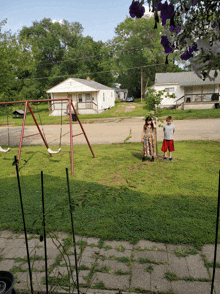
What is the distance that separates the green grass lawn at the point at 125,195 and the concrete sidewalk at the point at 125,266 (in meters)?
0.22

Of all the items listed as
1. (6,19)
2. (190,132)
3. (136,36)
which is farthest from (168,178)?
(136,36)

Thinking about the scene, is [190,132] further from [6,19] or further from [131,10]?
[131,10]

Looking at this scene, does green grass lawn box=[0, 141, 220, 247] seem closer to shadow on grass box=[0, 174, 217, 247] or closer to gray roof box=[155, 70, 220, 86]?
shadow on grass box=[0, 174, 217, 247]

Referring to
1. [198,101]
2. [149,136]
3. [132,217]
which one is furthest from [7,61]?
[198,101]

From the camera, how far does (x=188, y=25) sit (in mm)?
1447

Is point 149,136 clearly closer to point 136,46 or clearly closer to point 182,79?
point 182,79

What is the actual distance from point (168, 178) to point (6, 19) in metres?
11.2

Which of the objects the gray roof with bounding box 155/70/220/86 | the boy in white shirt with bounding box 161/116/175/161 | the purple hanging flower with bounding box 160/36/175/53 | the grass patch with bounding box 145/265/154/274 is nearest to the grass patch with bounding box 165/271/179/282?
the grass patch with bounding box 145/265/154/274

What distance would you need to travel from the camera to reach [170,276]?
2.51 metres

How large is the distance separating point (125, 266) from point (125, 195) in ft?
7.12

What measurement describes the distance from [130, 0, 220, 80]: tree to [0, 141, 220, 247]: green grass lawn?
1371 mm

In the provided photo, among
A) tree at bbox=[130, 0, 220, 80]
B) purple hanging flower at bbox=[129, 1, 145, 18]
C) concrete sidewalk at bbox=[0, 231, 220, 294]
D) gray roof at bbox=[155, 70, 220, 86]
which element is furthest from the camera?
gray roof at bbox=[155, 70, 220, 86]

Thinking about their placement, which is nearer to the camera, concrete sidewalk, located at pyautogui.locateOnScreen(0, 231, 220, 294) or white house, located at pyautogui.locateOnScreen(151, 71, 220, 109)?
concrete sidewalk, located at pyautogui.locateOnScreen(0, 231, 220, 294)

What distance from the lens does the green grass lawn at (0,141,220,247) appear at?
3.40 meters
